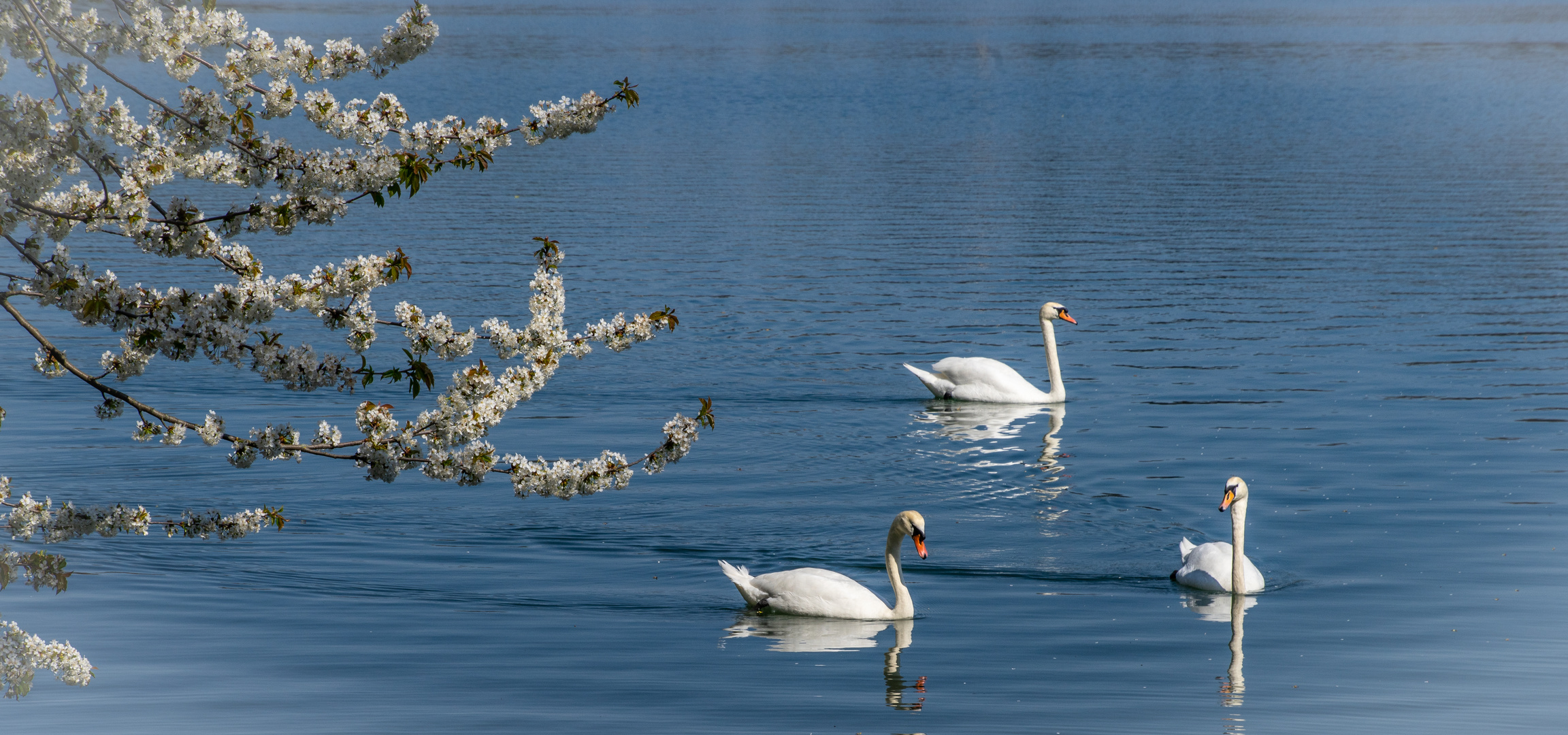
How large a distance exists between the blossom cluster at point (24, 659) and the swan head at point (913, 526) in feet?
22.2

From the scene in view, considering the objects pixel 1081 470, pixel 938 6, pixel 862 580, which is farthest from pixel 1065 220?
pixel 938 6

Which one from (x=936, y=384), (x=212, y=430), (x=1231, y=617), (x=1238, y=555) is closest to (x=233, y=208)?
(x=212, y=430)

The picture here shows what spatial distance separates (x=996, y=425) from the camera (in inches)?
816

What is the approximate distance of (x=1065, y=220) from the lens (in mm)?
37719

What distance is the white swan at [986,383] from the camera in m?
21.6

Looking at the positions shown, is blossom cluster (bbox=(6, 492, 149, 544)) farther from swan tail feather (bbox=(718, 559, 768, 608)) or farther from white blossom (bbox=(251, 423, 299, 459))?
swan tail feather (bbox=(718, 559, 768, 608))

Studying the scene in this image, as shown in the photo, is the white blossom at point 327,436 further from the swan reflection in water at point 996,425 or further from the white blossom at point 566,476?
the swan reflection in water at point 996,425

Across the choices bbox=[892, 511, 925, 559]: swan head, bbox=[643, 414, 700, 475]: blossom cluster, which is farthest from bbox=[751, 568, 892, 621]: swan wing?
bbox=[643, 414, 700, 475]: blossom cluster

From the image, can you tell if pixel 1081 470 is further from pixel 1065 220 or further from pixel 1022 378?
pixel 1065 220

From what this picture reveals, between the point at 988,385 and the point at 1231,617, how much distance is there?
8604 millimetres

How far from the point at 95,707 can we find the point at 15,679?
402 cm

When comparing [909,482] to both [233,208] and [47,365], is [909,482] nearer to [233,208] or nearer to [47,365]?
[233,208]

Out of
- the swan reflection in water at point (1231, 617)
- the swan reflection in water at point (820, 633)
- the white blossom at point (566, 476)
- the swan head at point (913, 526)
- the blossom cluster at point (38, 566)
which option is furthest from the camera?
the swan head at point (913, 526)

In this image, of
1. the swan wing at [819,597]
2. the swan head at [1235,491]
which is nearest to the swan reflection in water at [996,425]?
the swan head at [1235,491]
